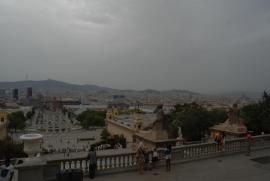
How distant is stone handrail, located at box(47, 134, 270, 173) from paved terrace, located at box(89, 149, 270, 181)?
36cm

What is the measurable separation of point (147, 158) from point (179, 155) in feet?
6.48

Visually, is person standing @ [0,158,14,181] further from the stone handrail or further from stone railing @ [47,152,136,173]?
stone railing @ [47,152,136,173]

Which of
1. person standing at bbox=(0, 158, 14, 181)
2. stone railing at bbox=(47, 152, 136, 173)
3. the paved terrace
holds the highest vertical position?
person standing at bbox=(0, 158, 14, 181)

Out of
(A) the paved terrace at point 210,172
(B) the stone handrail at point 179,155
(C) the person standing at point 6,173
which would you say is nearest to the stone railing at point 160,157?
(B) the stone handrail at point 179,155

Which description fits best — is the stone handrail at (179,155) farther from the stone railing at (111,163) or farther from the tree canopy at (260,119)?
the tree canopy at (260,119)

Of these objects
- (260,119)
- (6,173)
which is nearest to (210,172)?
(6,173)

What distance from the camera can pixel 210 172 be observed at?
34.5ft

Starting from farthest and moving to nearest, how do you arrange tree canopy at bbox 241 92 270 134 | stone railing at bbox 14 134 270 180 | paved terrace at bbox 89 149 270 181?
1. tree canopy at bbox 241 92 270 134
2. paved terrace at bbox 89 149 270 181
3. stone railing at bbox 14 134 270 180

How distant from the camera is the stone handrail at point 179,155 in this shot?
10.0 meters

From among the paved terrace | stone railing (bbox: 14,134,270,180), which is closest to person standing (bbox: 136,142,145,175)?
the paved terrace

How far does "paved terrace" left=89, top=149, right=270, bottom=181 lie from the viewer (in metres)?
9.74

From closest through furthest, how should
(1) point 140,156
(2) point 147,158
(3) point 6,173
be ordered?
1. (3) point 6,173
2. (1) point 140,156
3. (2) point 147,158

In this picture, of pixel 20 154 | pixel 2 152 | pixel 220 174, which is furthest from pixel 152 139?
pixel 2 152

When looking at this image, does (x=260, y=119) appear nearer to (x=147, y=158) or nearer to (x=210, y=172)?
(x=210, y=172)
